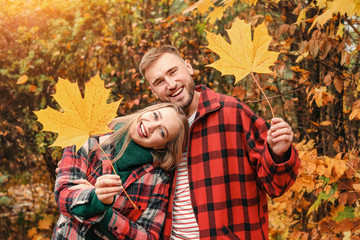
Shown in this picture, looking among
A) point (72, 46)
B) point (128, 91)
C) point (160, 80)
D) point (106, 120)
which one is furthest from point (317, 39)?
point (72, 46)

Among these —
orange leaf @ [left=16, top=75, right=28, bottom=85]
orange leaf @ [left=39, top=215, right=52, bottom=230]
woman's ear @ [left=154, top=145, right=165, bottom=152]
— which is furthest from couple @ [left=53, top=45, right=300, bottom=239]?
orange leaf @ [left=39, top=215, right=52, bottom=230]

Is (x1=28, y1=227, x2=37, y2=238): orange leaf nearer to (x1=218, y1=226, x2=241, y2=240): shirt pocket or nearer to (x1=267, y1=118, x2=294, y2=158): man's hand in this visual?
(x1=218, y1=226, x2=241, y2=240): shirt pocket

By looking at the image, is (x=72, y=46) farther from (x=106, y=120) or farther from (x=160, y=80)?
(x=106, y=120)

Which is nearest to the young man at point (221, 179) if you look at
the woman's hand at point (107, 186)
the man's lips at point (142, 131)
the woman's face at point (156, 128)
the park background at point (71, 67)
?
the woman's face at point (156, 128)

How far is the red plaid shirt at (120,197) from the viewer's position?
5.06 ft

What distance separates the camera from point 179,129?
176 centimetres

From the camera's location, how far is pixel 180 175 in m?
1.79

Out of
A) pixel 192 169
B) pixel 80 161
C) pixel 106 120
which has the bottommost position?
pixel 192 169

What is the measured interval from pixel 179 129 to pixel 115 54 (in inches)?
116

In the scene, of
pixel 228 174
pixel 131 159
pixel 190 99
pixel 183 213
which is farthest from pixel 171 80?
pixel 183 213

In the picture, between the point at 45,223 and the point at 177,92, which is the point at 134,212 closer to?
the point at 177,92

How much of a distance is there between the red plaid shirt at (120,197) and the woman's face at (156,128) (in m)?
0.14

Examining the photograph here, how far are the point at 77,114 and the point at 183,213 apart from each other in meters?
0.77

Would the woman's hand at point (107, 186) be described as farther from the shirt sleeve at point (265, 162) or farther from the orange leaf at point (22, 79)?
the orange leaf at point (22, 79)
